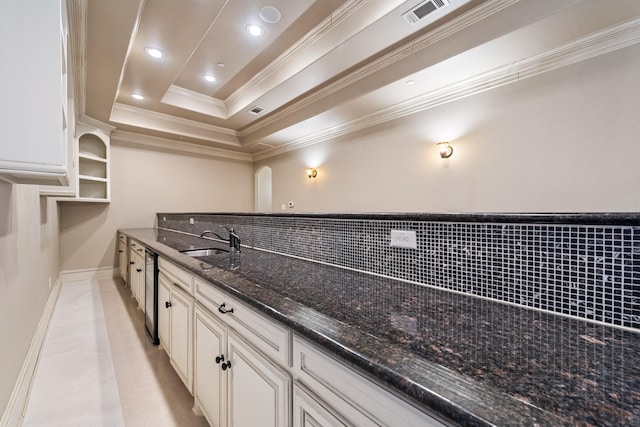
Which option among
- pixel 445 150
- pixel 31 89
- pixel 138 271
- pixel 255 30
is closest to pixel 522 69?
pixel 445 150

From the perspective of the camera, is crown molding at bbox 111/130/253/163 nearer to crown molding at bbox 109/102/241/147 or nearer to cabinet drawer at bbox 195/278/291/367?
crown molding at bbox 109/102/241/147

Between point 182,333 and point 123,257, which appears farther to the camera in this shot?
point 123,257

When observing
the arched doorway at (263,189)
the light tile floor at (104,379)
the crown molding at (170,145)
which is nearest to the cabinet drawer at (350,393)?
the light tile floor at (104,379)

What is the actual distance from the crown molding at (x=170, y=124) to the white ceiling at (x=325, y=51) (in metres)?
0.02

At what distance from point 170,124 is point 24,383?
13.7 feet

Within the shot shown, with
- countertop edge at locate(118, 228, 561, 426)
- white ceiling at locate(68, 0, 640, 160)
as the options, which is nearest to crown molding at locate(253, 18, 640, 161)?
white ceiling at locate(68, 0, 640, 160)

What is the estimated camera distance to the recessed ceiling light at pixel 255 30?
2.85m

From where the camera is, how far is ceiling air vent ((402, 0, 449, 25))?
2.15 metres

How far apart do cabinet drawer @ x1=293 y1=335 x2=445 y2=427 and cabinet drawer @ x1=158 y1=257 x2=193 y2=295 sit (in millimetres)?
994

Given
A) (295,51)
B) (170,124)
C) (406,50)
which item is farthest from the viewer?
(170,124)

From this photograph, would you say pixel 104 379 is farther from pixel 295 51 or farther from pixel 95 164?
pixel 95 164

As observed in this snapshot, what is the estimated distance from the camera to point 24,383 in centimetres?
165

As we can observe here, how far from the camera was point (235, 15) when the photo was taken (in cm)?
270

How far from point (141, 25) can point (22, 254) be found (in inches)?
91.0
